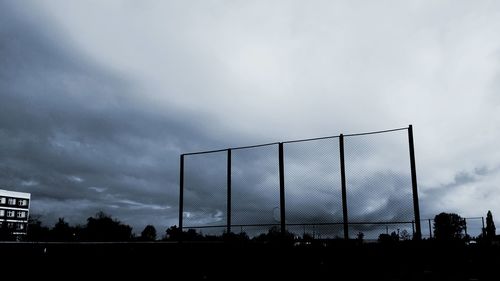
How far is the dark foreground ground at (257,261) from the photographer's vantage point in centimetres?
1036

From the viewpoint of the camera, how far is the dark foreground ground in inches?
408

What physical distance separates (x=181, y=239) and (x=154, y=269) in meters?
1.83

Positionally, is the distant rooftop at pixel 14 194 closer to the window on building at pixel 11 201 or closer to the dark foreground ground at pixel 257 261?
the window on building at pixel 11 201

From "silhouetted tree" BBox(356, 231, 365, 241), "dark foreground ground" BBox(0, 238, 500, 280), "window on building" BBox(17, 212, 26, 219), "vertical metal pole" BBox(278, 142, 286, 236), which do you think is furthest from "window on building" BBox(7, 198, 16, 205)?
"silhouetted tree" BBox(356, 231, 365, 241)

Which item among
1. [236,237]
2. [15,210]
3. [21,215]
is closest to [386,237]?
[236,237]

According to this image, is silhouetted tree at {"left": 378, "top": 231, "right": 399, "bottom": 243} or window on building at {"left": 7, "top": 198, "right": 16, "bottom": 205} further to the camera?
window on building at {"left": 7, "top": 198, "right": 16, "bottom": 205}

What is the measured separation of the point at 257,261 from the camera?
1134cm

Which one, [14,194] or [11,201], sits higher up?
[14,194]

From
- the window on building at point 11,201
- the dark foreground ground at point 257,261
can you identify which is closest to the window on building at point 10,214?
the window on building at point 11,201

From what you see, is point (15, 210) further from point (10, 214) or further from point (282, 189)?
point (282, 189)

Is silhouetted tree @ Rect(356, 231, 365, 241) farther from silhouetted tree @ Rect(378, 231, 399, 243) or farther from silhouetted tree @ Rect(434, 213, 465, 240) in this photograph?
silhouetted tree @ Rect(434, 213, 465, 240)

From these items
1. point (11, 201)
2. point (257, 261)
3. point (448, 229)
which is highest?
point (11, 201)

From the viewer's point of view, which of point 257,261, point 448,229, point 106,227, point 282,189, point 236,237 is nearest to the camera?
point 257,261

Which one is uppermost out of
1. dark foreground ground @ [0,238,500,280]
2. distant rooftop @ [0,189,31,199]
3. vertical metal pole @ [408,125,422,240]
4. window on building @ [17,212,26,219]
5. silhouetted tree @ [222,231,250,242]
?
distant rooftop @ [0,189,31,199]
